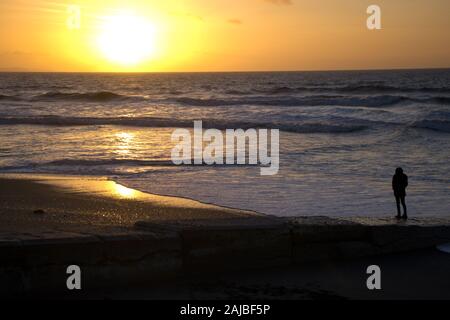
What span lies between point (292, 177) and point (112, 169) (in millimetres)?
4206

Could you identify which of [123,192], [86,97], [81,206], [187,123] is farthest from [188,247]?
[86,97]

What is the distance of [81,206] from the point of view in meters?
9.79

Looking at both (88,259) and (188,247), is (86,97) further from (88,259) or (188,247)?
(88,259)

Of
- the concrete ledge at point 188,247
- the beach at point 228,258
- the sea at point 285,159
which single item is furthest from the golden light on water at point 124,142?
the concrete ledge at point 188,247

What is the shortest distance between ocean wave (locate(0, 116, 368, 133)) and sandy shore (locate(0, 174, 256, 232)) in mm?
17819

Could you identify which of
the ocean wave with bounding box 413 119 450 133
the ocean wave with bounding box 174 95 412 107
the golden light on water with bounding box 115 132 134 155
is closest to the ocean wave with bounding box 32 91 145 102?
the ocean wave with bounding box 174 95 412 107

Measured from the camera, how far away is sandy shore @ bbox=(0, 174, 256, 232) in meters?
7.91

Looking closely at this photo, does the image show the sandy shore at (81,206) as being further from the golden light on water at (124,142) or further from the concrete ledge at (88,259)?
the golden light on water at (124,142)

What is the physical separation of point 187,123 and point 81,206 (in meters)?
24.2

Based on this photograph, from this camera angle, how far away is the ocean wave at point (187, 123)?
30.3m

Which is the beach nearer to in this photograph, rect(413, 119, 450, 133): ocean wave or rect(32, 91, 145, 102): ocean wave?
rect(413, 119, 450, 133): ocean wave

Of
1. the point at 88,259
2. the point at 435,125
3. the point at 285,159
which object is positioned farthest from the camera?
the point at 435,125

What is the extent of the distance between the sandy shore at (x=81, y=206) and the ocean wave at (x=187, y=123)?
17.8 meters
